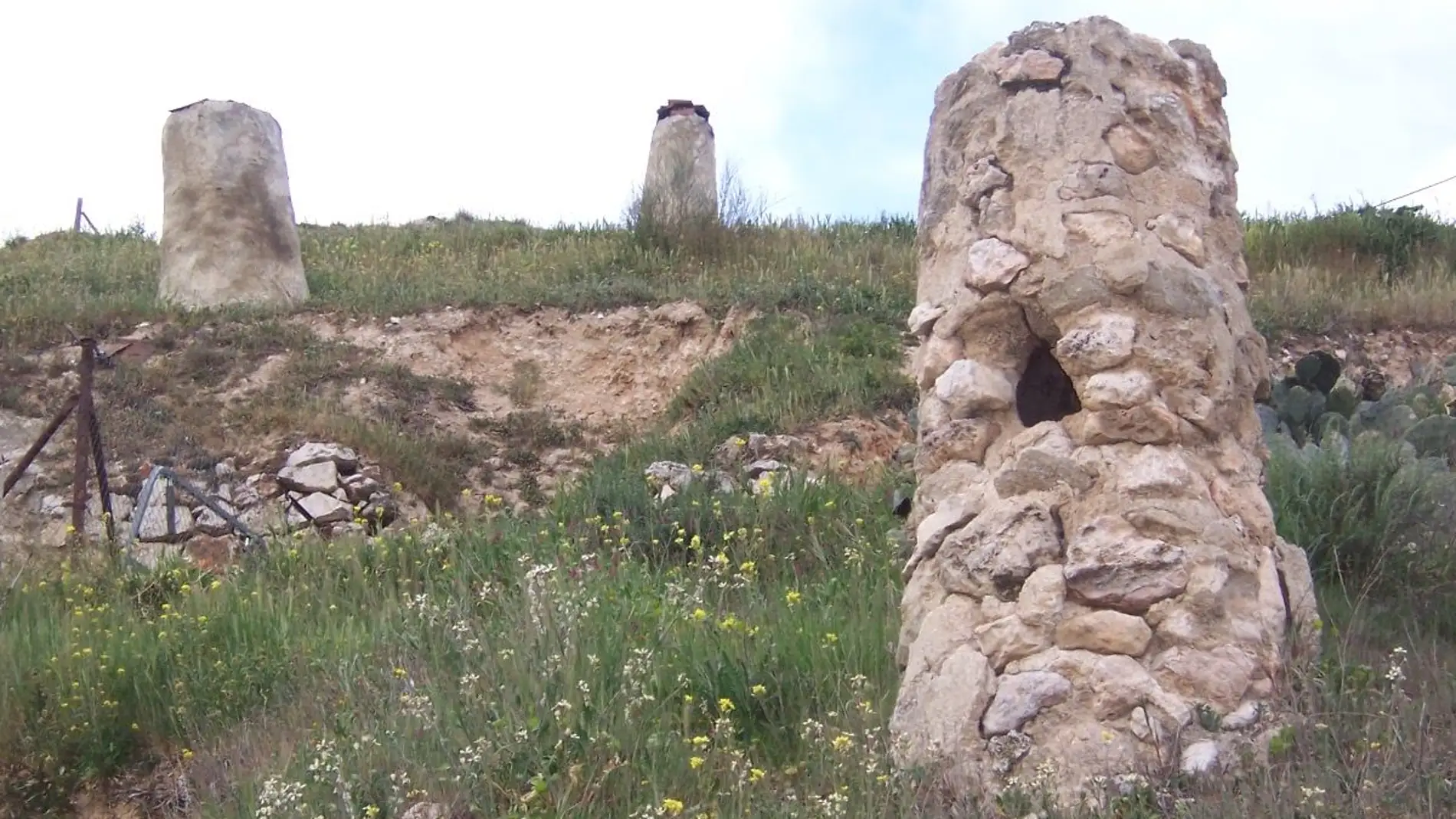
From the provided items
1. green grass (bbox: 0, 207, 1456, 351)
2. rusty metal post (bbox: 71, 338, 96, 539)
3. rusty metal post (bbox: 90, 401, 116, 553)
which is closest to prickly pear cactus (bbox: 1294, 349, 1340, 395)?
green grass (bbox: 0, 207, 1456, 351)

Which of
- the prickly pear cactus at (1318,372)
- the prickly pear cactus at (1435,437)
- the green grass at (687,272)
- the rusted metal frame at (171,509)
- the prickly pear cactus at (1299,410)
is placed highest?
the green grass at (687,272)

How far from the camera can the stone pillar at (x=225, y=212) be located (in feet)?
40.3

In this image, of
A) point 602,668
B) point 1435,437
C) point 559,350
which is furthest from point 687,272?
point 602,668

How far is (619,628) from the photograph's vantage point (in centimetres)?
447

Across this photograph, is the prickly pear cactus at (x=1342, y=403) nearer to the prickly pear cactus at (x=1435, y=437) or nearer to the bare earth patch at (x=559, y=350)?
the prickly pear cactus at (x=1435, y=437)

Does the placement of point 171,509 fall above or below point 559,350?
below

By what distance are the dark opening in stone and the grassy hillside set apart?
832mm

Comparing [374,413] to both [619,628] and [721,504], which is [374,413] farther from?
[619,628]

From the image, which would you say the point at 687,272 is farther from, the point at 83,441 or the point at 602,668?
the point at 602,668

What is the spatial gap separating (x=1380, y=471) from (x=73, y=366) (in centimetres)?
896

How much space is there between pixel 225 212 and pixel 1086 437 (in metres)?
10.3

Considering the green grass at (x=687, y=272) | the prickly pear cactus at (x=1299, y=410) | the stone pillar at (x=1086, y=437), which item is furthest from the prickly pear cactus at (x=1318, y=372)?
the green grass at (x=687, y=272)

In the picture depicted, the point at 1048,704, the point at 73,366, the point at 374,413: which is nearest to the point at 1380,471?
the point at 1048,704

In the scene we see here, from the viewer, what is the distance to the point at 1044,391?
447 cm
